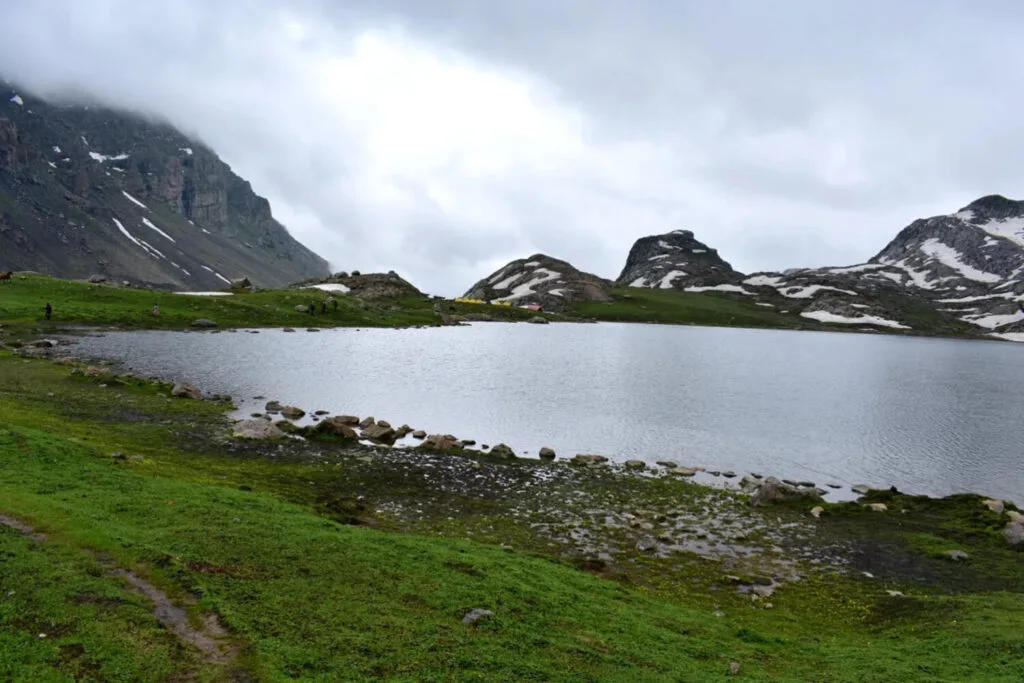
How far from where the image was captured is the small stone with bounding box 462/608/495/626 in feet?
55.9

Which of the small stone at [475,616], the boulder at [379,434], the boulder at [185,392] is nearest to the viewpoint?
the small stone at [475,616]

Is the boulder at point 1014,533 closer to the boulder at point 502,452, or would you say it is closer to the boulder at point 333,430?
the boulder at point 502,452

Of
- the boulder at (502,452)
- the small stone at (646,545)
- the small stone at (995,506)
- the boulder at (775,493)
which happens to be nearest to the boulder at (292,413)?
the boulder at (502,452)

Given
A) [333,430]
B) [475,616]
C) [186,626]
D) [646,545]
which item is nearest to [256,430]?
[333,430]

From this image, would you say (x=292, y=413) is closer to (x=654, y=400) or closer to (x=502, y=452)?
(x=502, y=452)

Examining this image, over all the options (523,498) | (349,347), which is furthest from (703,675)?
(349,347)

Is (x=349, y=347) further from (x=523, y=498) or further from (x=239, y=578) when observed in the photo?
(x=239, y=578)

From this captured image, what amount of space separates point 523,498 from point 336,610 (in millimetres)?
→ 18851

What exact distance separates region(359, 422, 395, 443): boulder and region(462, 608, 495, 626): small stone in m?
28.7

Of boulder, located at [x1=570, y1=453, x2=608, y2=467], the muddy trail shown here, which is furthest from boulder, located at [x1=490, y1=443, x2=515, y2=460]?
the muddy trail

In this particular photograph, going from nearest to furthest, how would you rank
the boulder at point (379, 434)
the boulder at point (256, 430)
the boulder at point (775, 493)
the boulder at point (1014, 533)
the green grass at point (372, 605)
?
the green grass at point (372, 605)
the boulder at point (1014, 533)
the boulder at point (775, 493)
the boulder at point (256, 430)
the boulder at point (379, 434)

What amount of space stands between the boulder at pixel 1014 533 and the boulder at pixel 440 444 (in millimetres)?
32130

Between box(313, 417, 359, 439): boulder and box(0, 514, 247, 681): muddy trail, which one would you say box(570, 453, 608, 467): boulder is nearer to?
box(313, 417, 359, 439): boulder

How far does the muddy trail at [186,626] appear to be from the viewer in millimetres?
13148
